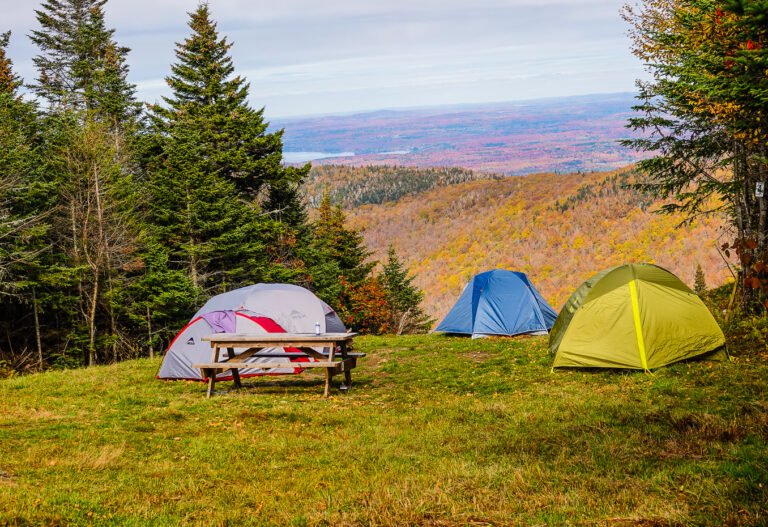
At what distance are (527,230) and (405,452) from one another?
114985 mm

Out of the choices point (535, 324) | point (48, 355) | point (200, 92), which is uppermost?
point (200, 92)

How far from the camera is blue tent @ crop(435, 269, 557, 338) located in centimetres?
1770

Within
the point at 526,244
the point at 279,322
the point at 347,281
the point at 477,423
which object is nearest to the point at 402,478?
the point at 477,423

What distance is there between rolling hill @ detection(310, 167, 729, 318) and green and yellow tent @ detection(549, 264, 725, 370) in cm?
7492

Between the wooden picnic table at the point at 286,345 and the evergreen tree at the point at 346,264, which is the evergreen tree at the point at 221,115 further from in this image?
the wooden picnic table at the point at 286,345

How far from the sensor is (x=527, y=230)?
387 ft

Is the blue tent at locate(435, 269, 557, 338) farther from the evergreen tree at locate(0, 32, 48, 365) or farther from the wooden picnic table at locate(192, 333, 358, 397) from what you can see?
the evergreen tree at locate(0, 32, 48, 365)

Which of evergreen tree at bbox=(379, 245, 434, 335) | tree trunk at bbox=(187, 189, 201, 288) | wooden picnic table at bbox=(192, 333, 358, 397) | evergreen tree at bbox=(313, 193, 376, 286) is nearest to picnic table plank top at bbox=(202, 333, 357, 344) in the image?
wooden picnic table at bbox=(192, 333, 358, 397)

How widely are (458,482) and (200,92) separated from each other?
97.9ft

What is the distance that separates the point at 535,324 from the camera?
58.2ft

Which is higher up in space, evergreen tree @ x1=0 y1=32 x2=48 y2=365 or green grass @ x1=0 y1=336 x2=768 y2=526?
evergreen tree @ x1=0 y1=32 x2=48 y2=365

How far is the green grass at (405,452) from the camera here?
4.64 meters

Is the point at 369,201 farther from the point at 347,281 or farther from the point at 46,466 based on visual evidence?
the point at 46,466

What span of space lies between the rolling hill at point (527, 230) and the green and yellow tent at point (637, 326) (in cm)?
7492
